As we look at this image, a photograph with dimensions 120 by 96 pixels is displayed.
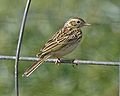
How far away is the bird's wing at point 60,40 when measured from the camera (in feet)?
14.0

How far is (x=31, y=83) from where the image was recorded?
4977mm

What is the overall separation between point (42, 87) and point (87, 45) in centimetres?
47

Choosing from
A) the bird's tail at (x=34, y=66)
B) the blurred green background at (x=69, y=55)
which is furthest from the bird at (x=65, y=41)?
the blurred green background at (x=69, y=55)

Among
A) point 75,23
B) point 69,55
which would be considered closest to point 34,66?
point 75,23

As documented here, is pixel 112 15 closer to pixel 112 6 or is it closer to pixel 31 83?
pixel 112 6

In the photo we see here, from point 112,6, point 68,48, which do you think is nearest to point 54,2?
point 112,6

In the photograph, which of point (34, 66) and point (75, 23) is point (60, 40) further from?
point (34, 66)

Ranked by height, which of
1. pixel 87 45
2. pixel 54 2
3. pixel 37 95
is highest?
pixel 54 2

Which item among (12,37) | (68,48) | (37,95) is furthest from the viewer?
(12,37)

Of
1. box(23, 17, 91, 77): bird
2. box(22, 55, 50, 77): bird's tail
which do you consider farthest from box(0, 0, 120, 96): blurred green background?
box(22, 55, 50, 77): bird's tail

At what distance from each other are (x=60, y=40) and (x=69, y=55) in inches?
23.8

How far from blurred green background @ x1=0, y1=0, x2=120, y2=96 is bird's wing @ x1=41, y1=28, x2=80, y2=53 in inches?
17.5

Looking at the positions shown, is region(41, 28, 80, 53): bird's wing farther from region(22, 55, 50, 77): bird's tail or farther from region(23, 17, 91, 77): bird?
region(22, 55, 50, 77): bird's tail

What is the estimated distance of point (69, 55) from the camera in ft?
16.6
